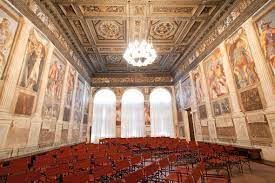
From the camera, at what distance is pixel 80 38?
424 inches

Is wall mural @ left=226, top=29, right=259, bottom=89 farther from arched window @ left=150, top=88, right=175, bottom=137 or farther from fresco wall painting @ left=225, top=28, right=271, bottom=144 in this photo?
arched window @ left=150, top=88, right=175, bottom=137

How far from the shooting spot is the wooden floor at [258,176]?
13.6 feet

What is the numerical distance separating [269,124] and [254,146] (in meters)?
1.32

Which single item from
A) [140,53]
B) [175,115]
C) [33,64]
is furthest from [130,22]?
[175,115]

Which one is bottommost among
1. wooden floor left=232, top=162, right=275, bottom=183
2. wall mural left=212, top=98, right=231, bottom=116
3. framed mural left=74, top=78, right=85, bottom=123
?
wooden floor left=232, top=162, right=275, bottom=183

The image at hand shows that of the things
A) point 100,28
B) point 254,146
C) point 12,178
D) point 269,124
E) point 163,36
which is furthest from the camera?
point 163,36

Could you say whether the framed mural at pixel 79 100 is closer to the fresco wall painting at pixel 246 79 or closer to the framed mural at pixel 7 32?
the framed mural at pixel 7 32

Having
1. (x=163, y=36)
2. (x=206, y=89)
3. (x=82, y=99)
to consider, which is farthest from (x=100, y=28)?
(x=206, y=89)

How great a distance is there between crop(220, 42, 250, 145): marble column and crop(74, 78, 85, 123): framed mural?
37.2 ft

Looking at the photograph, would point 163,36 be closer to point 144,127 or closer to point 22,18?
point 22,18

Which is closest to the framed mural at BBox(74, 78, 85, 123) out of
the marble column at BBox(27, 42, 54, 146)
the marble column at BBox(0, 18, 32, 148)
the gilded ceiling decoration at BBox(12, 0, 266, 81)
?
the gilded ceiling decoration at BBox(12, 0, 266, 81)

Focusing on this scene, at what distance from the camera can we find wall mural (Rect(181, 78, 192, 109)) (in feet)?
44.8

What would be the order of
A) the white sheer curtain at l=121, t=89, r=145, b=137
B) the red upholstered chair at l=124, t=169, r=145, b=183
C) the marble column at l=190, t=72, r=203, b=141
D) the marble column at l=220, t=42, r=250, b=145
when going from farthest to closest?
1. the white sheer curtain at l=121, t=89, r=145, b=137
2. the marble column at l=190, t=72, r=203, b=141
3. the marble column at l=220, t=42, r=250, b=145
4. the red upholstered chair at l=124, t=169, r=145, b=183

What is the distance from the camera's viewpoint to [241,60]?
288 inches
